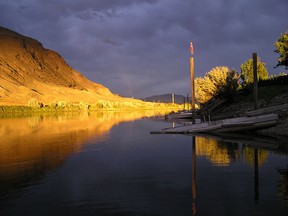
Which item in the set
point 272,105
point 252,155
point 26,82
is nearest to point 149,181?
point 252,155

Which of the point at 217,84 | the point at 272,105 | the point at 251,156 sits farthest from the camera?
the point at 217,84

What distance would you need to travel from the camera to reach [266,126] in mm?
26875

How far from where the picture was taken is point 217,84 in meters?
54.0

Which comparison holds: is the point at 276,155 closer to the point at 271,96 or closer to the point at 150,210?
the point at 150,210

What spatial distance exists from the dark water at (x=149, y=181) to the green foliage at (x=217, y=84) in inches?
1017

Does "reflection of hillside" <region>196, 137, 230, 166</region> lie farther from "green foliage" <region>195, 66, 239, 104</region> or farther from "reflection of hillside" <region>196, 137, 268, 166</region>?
"green foliage" <region>195, 66, 239, 104</region>

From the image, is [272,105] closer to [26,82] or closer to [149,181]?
[149,181]

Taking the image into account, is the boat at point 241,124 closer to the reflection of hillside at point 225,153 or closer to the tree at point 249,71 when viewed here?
the reflection of hillside at point 225,153

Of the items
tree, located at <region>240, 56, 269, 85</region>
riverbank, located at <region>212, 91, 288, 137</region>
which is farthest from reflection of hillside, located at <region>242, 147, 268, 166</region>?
tree, located at <region>240, 56, 269, 85</region>

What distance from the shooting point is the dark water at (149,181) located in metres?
9.80

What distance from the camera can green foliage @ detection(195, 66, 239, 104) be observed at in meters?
46.9

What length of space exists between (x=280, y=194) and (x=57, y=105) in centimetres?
12551

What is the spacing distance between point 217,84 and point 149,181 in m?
43.0

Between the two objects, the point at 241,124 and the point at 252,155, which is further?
the point at 241,124
